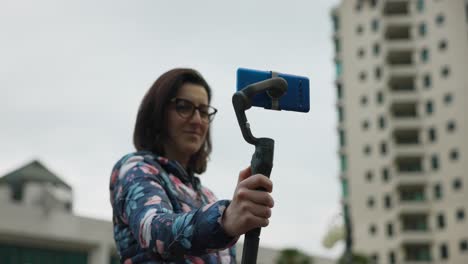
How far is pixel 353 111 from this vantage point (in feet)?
200

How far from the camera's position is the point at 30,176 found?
133 ft

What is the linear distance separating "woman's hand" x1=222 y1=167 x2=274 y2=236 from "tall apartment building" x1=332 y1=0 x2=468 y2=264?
5379 centimetres

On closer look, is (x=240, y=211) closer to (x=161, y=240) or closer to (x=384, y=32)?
(x=161, y=240)

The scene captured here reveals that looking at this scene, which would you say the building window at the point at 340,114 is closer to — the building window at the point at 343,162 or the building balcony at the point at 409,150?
the building window at the point at 343,162

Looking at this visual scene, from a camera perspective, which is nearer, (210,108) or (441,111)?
(210,108)

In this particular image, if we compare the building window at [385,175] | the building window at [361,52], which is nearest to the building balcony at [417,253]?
the building window at [385,175]

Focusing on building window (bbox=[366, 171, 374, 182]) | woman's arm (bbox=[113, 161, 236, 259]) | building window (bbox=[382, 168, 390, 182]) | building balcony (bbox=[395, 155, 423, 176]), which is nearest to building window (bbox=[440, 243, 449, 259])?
building balcony (bbox=[395, 155, 423, 176])

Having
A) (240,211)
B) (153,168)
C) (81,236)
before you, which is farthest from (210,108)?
(81,236)

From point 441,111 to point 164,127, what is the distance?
5733 cm

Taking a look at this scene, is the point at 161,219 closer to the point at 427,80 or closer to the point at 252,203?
the point at 252,203

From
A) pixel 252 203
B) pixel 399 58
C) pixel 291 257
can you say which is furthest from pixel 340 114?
pixel 252 203

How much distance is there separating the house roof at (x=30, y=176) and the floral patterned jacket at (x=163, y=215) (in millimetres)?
38424

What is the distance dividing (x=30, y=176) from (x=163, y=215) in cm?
4017

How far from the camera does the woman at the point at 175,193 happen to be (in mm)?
1723
